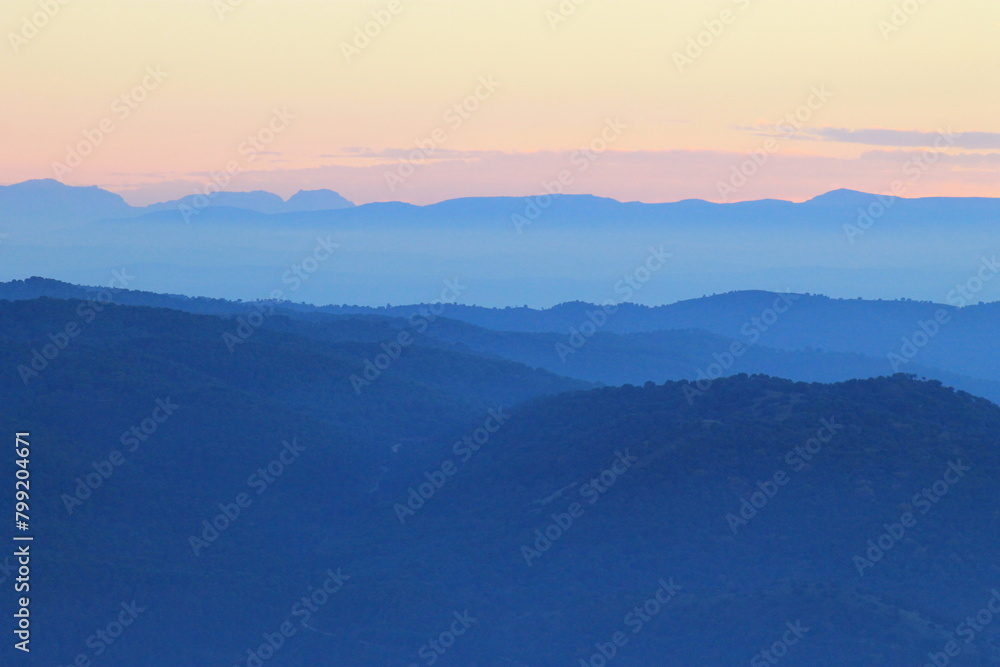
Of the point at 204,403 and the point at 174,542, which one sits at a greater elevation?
the point at 204,403

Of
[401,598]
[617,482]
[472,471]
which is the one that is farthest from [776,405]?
[401,598]

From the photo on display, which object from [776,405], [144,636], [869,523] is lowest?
[144,636]

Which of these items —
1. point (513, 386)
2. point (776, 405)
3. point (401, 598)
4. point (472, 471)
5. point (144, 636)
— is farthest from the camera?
point (513, 386)

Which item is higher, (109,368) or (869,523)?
(109,368)

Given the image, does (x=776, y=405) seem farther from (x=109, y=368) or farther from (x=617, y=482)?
(x=109, y=368)

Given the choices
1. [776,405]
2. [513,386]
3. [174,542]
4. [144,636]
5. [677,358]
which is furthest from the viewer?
[677,358]

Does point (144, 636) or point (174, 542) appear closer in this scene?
point (144, 636)

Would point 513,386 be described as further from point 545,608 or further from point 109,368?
point 545,608

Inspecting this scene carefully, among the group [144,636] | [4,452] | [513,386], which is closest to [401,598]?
[144,636]

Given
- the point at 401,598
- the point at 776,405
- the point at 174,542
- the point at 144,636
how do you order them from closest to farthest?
the point at 144,636 → the point at 401,598 → the point at 174,542 → the point at 776,405
